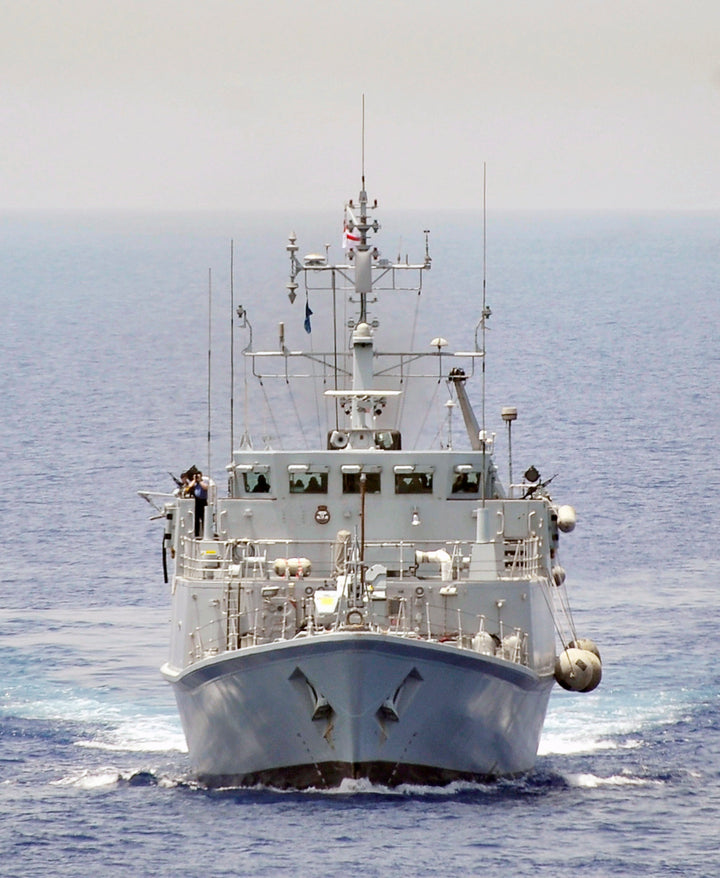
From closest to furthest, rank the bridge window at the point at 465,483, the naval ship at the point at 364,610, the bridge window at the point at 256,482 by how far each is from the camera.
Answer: the naval ship at the point at 364,610 → the bridge window at the point at 465,483 → the bridge window at the point at 256,482

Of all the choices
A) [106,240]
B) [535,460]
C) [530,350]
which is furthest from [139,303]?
[106,240]

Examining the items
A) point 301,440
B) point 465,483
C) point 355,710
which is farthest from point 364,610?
point 301,440

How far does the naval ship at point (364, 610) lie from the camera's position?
42656mm

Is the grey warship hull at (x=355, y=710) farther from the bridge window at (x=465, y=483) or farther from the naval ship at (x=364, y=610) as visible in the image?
the bridge window at (x=465, y=483)

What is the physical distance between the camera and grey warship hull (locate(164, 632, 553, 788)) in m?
42.2

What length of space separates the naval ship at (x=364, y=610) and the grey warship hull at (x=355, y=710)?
0.12 feet

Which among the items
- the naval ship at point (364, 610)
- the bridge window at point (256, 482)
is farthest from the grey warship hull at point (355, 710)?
the bridge window at point (256, 482)

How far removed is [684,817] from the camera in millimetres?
42906

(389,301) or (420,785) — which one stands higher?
(389,301)

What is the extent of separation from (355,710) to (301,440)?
32466 millimetres

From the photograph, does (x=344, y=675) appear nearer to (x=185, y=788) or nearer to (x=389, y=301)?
(x=185, y=788)

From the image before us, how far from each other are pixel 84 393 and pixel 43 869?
55.6 m

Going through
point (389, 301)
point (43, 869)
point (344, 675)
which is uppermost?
point (389, 301)

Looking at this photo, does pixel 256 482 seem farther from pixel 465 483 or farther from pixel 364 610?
pixel 364 610
